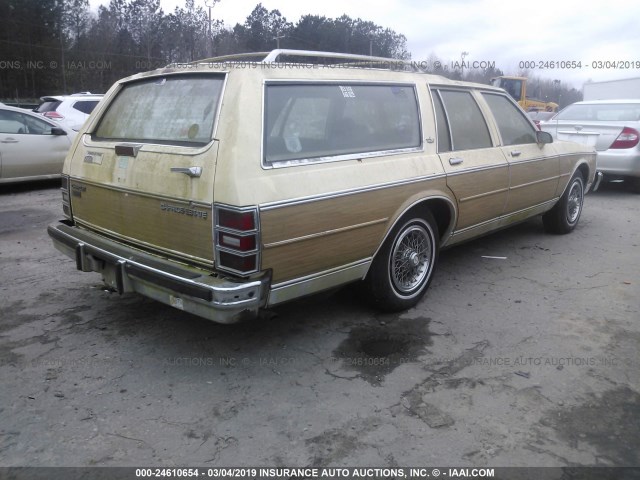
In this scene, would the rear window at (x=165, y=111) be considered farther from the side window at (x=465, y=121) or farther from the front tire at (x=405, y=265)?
the side window at (x=465, y=121)

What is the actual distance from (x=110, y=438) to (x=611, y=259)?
201 inches

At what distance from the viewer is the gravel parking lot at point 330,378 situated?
102 inches

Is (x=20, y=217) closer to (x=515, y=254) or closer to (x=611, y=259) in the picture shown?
(x=515, y=254)

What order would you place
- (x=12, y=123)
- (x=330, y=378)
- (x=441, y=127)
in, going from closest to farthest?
(x=330, y=378), (x=441, y=127), (x=12, y=123)

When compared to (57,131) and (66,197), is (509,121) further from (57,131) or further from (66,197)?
(57,131)

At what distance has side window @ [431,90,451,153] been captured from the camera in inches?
169

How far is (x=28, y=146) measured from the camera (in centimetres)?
880

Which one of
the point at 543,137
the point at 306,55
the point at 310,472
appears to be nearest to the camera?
the point at 310,472

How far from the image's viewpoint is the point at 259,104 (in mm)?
3107

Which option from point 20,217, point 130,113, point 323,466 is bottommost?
point 323,466

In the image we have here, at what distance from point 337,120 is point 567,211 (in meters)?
4.07

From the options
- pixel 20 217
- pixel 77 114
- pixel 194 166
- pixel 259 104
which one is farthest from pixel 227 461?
pixel 77 114

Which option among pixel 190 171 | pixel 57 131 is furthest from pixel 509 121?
pixel 57 131

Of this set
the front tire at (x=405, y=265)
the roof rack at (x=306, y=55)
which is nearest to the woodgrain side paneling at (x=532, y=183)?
→ the front tire at (x=405, y=265)
